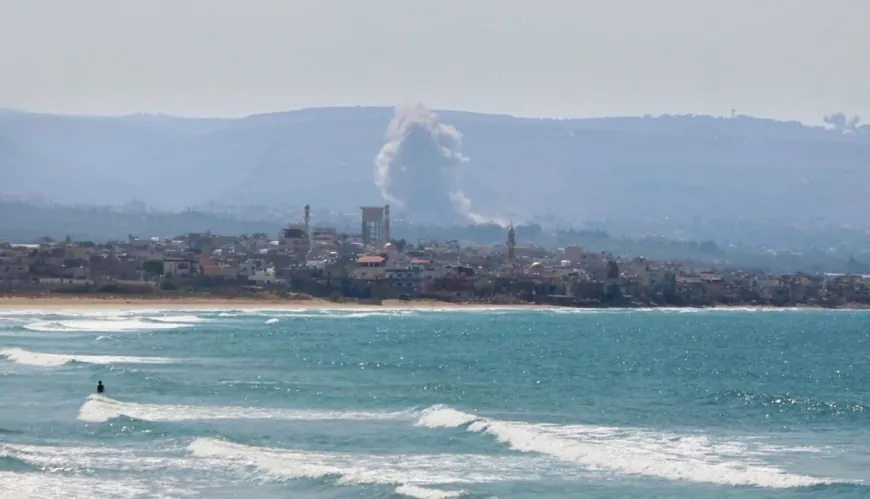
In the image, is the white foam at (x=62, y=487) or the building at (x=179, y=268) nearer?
the white foam at (x=62, y=487)

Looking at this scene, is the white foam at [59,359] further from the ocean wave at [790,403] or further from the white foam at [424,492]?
the white foam at [424,492]

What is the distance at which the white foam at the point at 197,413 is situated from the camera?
46531 mm

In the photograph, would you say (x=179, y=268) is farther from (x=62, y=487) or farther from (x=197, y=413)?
(x=62, y=487)

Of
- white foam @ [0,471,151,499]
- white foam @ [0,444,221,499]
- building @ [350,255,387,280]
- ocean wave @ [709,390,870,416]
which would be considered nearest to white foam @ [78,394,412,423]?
white foam @ [0,444,221,499]

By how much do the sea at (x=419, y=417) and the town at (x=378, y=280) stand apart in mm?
49327

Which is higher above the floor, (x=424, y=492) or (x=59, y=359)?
(x=59, y=359)

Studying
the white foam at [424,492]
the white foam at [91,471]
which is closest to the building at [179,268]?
the white foam at [91,471]

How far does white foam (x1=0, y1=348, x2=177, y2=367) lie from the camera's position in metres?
64.9

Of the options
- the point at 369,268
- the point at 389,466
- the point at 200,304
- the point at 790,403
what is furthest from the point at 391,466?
the point at 369,268

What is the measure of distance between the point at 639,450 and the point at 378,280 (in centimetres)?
10562

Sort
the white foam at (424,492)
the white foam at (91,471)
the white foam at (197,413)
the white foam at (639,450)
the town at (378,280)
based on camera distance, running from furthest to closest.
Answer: the town at (378,280)
the white foam at (197,413)
the white foam at (639,450)
the white foam at (91,471)
the white foam at (424,492)

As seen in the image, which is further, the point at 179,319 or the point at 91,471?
the point at 179,319

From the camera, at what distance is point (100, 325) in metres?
98.0

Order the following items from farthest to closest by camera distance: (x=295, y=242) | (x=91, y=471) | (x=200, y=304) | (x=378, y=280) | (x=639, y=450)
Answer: (x=295, y=242)
(x=378, y=280)
(x=200, y=304)
(x=639, y=450)
(x=91, y=471)
